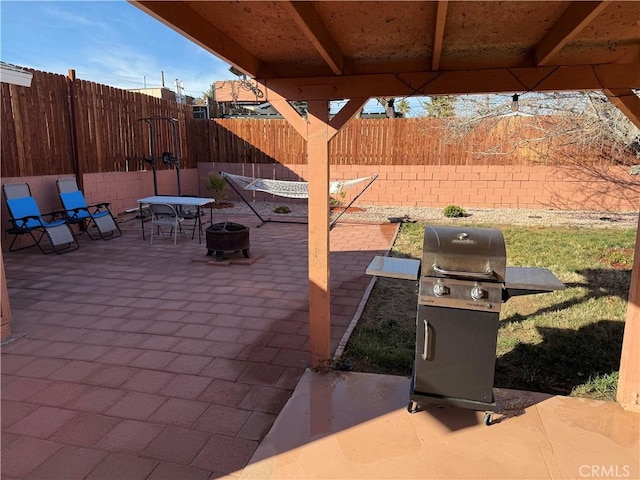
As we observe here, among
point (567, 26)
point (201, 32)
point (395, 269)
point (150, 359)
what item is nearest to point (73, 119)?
point (150, 359)

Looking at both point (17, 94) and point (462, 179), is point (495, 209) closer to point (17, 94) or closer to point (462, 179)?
point (462, 179)

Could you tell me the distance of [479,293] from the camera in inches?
80.6

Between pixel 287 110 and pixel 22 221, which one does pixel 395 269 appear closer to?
pixel 287 110

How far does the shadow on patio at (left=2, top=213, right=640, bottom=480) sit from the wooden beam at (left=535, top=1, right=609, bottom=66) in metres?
1.87

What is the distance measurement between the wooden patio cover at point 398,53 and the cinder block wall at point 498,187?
303 inches

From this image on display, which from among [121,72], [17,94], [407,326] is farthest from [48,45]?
[407,326]

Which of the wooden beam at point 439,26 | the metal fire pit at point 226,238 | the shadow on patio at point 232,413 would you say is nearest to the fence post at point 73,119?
the metal fire pit at point 226,238

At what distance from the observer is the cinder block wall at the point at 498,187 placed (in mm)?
9164

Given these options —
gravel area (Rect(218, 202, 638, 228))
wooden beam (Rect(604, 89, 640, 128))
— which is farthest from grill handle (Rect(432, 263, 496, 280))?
gravel area (Rect(218, 202, 638, 228))

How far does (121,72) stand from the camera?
3494 cm

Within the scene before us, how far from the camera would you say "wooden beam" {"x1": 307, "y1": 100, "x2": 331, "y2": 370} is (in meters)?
2.47

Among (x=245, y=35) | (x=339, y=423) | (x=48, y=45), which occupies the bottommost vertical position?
(x=339, y=423)

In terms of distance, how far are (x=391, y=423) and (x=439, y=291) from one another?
76 centimetres

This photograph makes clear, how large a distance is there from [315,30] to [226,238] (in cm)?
381
